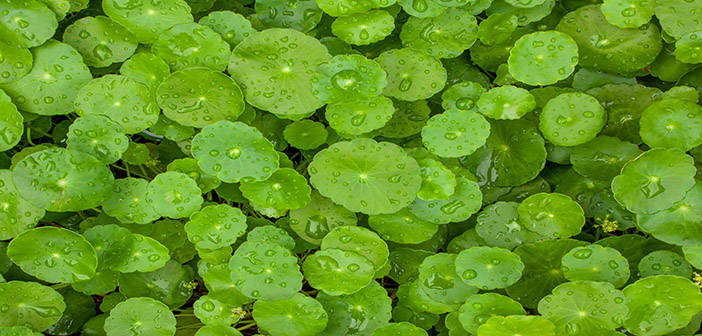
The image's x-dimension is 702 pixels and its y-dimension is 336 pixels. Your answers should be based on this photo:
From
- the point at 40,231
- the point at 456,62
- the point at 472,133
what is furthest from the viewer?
the point at 456,62

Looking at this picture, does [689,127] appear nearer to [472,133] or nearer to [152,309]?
[472,133]

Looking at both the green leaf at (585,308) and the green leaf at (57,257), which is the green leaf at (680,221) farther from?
the green leaf at (57,257)

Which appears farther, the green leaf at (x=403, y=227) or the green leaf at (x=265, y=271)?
the green leaf at (x=403, y=227)

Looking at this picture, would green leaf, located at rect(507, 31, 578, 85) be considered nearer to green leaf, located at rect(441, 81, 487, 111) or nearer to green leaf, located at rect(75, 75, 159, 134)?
green leaf, located at rect(441, 81, 487, 111)

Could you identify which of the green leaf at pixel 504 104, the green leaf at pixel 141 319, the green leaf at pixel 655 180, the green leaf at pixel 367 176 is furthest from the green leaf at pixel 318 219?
the green leaf at pixel 655 180

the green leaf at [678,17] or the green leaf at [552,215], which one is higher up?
the green leaf at [678,17]

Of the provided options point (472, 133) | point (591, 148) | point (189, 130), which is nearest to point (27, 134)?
point (189, 130)
